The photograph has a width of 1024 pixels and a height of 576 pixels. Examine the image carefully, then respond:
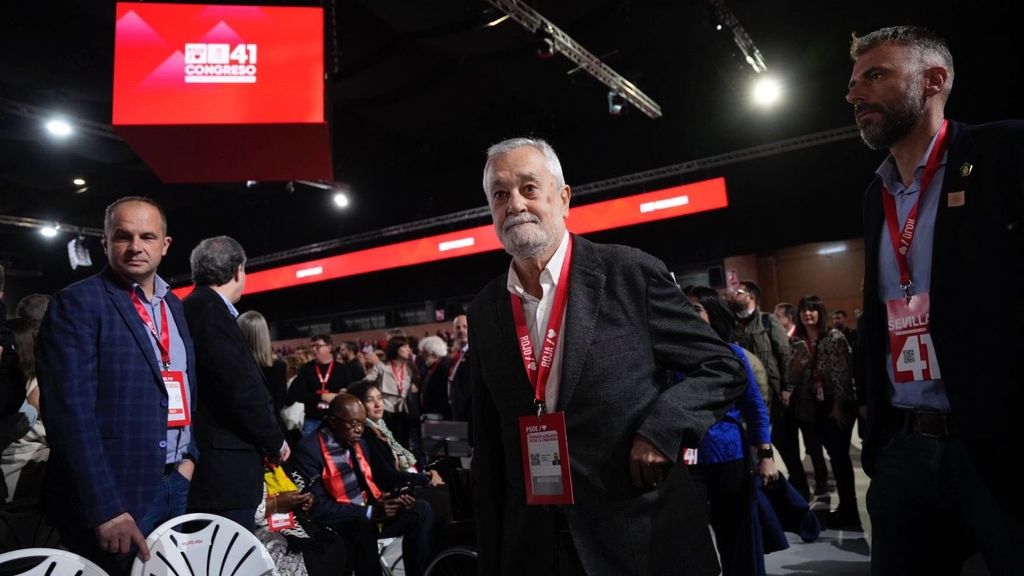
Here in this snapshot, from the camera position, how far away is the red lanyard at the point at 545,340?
4.38 feet

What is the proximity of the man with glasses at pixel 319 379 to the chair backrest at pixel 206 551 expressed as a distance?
12.1ft

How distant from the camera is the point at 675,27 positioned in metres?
8.01

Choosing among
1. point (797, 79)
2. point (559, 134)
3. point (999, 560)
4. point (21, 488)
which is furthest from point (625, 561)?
point (559, 134)

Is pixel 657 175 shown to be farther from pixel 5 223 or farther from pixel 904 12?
pixel 5 223

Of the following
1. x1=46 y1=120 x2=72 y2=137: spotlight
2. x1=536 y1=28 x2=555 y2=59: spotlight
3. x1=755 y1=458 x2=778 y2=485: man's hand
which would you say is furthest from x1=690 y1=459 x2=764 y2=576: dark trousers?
x1=46 y1=120 x2=72 y2=137: spotlight

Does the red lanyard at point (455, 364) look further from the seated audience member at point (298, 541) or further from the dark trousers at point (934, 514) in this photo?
the dark trousers at point (934, 514)

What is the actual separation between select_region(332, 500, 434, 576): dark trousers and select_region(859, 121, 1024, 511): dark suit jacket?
253cm

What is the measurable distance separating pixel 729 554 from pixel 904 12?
698 cm

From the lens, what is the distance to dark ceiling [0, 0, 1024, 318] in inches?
288

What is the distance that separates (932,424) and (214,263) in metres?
2.37

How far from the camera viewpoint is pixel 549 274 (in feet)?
4.71

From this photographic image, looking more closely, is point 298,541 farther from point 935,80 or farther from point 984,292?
point 935,80

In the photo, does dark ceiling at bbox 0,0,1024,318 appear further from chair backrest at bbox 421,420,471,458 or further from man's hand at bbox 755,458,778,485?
man's hand at bbox 755,458,778,485

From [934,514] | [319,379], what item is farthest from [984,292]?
[319,379]
